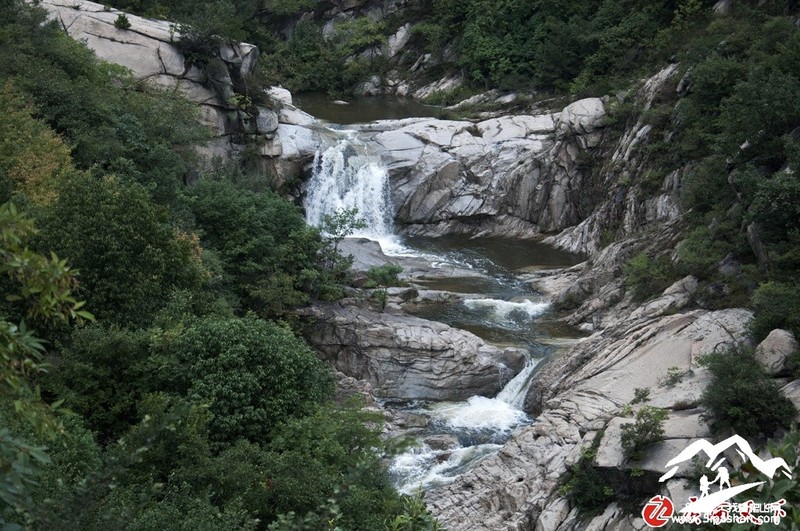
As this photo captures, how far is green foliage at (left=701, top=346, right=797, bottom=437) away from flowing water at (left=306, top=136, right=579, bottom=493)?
5411mm

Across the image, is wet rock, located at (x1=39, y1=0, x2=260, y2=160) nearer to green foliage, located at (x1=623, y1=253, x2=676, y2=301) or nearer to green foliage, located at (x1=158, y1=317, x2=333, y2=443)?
green foliage, located at (x1=158, y1=317, x2=333, y2=443)

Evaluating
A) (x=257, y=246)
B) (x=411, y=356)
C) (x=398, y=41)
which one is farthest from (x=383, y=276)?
(x=398, y=41)

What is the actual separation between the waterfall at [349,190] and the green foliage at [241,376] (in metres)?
17.5

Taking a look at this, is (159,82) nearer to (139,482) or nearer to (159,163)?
(159,163)

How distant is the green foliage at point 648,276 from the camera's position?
19453 millimetres

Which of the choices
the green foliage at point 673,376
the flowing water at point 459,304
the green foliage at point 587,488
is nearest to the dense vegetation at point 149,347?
the flowing water at point 459,304

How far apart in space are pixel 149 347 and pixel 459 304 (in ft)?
38.1

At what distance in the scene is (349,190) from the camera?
31422 millimetres

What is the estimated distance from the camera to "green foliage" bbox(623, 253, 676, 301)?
63.8 ft

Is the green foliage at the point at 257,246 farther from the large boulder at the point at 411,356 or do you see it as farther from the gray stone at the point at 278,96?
the gray stone at the point at 278,96

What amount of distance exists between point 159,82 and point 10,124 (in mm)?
9130

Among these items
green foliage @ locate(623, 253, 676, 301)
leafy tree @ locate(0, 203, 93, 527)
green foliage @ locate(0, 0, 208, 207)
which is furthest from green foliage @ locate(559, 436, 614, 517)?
green foliage @ locate(0, 0, 208, 207)

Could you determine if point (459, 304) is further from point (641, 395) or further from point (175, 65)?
point (175, 65)

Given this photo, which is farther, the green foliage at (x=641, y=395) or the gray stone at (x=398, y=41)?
the gray stone at (x=398, y=41)
